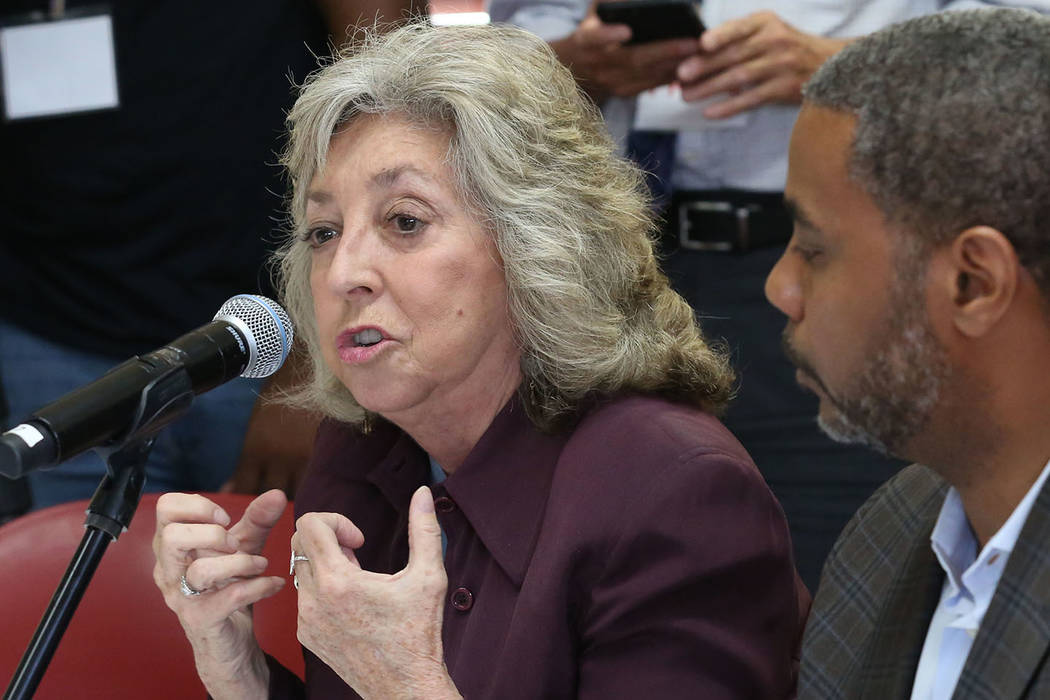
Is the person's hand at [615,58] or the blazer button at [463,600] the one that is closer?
the blazer button at [463,600]

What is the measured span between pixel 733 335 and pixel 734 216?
0.25 meters

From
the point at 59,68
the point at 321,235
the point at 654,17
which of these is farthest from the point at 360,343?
the point at 59,68

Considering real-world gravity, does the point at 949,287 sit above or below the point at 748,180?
above

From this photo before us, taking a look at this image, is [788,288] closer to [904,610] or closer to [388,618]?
[904,610]

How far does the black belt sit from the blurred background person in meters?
0.75

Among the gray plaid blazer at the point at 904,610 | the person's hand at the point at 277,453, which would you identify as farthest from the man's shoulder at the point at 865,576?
the person's hand at the point at 277,453

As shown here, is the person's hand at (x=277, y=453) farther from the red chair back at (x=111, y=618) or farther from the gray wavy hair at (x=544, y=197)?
the gray wavy hair at (x=544, y=197)

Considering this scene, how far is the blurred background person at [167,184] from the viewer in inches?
114

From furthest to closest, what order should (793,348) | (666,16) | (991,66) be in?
(666,16) < (793,348) < (991,66)

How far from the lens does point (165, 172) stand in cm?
290

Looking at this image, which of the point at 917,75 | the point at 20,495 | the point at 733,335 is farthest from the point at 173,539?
the point at 20,495

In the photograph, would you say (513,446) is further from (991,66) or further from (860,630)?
(991,66)

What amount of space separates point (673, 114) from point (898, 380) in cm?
143

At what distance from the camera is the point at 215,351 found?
1.66 metres
